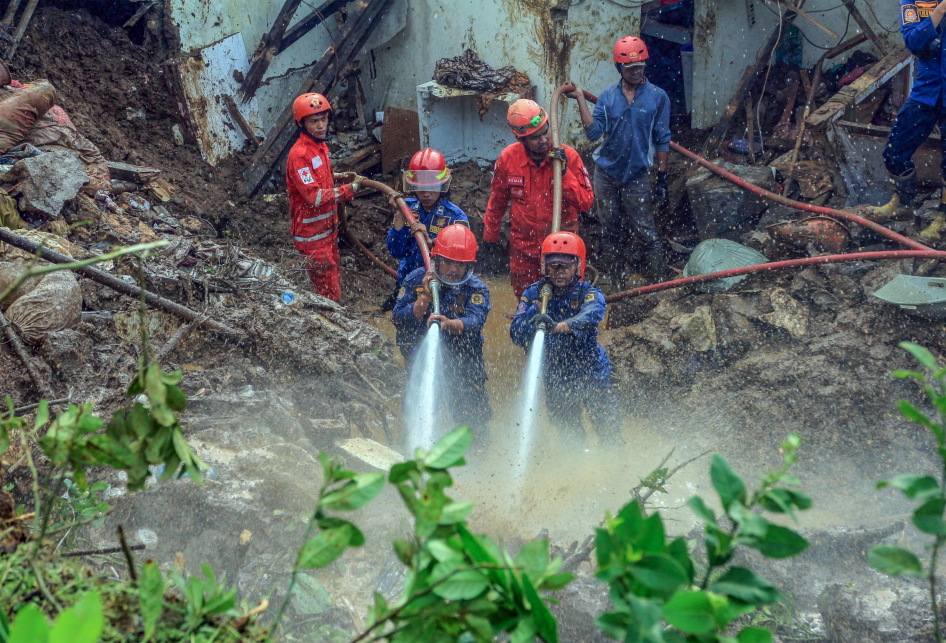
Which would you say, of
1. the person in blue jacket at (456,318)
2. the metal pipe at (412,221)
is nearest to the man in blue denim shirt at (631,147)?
the metal pipe at (412,221)

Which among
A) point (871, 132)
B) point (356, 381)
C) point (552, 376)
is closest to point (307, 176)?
point (356, 381)

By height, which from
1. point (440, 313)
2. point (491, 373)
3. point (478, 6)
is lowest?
point (491, 373)

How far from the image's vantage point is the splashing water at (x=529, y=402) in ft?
→ 15.2

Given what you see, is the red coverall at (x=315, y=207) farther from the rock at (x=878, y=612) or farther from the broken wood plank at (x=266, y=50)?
the rock at (x=878, y=612)

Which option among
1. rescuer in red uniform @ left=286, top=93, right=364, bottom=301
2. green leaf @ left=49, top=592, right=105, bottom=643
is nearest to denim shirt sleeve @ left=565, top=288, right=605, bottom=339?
rescuer in red uniform @ left=286, top=93, right=364, bottom=301

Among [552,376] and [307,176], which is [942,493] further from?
[307,176]

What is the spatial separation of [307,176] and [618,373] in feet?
10.8

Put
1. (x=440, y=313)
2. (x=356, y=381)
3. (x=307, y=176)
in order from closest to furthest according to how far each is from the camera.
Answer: (x=440, y=313) < (x=356, y=381) < (x=307, y=176)

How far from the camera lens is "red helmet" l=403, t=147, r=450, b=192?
5.40 metres

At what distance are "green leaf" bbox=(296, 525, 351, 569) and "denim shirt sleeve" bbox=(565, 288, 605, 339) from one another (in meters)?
3.47

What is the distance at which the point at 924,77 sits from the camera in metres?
5.46

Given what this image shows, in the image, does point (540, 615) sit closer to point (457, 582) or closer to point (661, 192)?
point (457, 582)

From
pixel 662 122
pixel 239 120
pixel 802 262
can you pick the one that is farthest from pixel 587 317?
pixel 239 120

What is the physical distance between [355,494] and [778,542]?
0.68 meters
